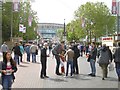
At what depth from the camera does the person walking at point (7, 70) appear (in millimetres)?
9139

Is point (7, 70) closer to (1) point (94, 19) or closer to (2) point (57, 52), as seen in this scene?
(2) point (57, 52)

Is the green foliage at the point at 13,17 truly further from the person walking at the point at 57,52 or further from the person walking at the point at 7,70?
the person walking at the point at 7,70

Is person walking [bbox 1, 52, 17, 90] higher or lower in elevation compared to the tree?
lower

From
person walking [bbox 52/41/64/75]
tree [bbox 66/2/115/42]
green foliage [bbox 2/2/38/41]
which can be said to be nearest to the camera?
person walking [bbox 52/41/64/75]

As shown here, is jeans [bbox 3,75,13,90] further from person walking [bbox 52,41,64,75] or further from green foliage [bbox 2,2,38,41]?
green foliage [bbox 2,2,38,41]

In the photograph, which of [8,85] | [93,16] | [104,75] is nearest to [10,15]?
[93,16]

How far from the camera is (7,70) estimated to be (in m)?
9.15

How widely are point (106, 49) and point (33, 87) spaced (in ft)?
14.0

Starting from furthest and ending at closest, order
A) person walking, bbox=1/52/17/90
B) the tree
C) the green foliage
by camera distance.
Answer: the tree, the green foliage, person walking, bbox=1/52/17/90

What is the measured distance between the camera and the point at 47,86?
41.8 ft

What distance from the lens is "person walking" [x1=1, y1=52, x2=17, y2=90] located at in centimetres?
914

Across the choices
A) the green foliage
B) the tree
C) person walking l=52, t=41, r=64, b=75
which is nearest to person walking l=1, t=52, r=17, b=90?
person walking l=52, t=41, r=64, b=75

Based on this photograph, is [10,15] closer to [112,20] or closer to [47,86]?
[112,20]

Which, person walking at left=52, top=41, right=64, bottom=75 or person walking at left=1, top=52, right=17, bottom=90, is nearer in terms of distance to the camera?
person walking at left=1, top=52, right=17, bottom=90
